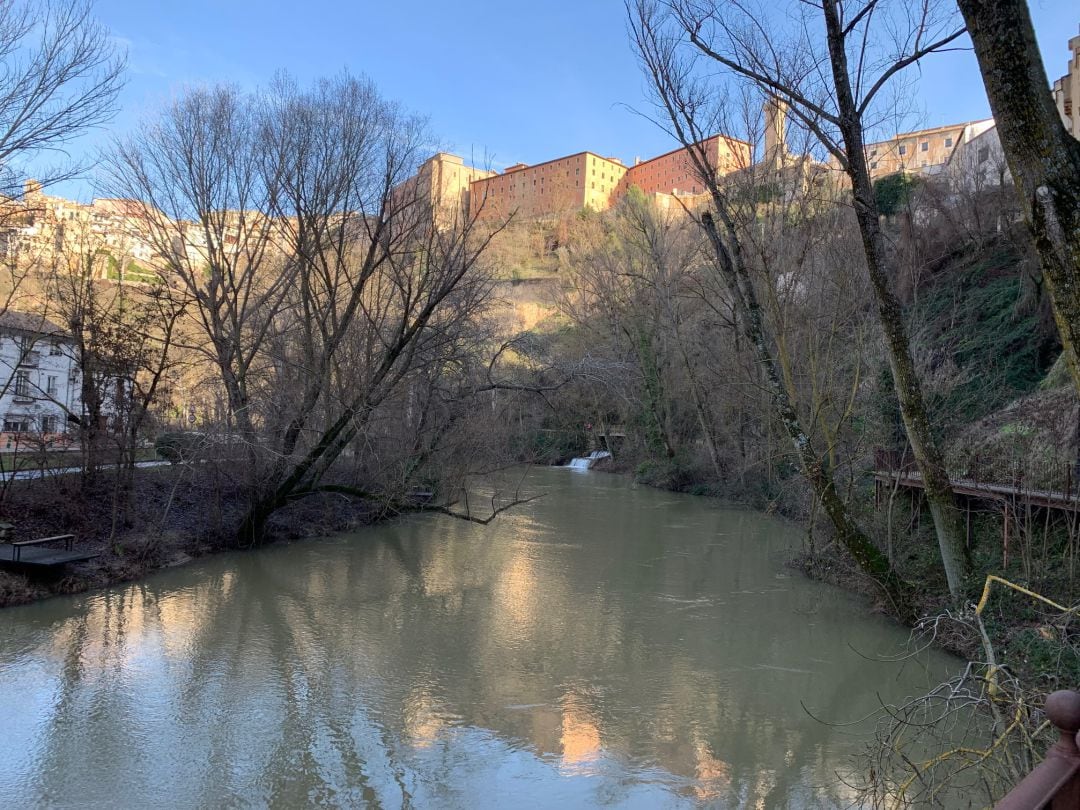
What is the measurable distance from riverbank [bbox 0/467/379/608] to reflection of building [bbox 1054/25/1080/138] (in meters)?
19.9

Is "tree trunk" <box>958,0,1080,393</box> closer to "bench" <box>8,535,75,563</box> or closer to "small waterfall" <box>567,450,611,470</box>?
"bench" <box>8,535,75,563</box>

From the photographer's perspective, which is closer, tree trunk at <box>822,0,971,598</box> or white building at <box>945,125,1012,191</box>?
tree trunk at <box>822,0,971,598</box>

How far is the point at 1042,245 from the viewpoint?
3.02 meters

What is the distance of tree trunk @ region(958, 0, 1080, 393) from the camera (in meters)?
2.96

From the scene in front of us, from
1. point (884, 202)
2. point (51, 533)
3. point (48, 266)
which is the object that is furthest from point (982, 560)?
point (884, 202)

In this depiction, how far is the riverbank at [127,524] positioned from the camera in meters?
10.5

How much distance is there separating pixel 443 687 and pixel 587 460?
27232 millimetres

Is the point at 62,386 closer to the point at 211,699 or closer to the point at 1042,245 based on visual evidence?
the point at 211,699

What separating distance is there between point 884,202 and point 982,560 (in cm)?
1914

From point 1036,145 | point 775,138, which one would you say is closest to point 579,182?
point 775,138

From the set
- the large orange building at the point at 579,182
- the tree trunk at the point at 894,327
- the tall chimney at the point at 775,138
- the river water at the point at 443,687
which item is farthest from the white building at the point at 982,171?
the large orange building at the point at 579,182

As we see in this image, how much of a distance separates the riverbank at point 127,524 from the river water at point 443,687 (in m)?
0.47

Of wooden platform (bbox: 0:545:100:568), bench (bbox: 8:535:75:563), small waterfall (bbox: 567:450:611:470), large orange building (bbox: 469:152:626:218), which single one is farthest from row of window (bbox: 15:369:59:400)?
large orange building (bbox: 469:152:626:218)

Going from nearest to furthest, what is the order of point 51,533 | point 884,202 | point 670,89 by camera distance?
point 670,89, point 51,533, point 884,202
